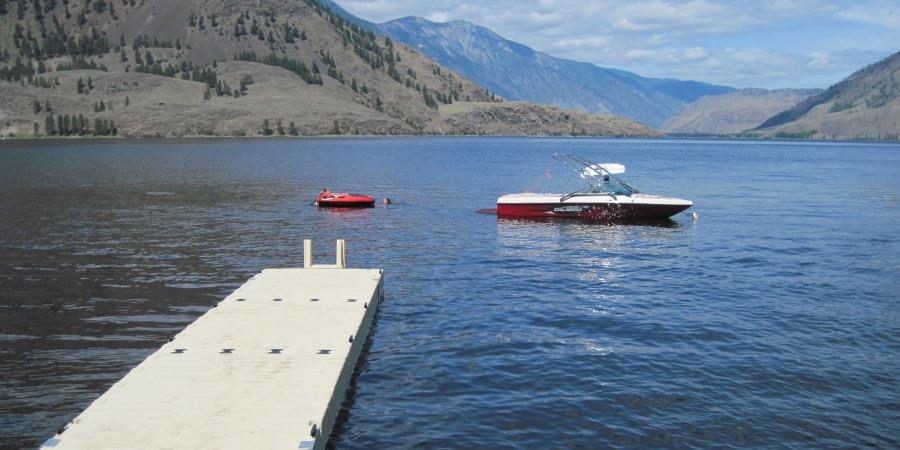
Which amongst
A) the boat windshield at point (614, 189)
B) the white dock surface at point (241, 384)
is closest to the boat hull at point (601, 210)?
the boat windshield at point (614, 189)

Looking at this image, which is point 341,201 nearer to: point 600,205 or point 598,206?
point 598,206

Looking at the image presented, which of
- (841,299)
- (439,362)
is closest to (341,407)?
(439,362)

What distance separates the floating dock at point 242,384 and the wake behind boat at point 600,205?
1021 inches

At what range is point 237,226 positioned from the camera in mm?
42188

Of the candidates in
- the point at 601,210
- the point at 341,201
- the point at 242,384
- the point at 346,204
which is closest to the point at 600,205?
the point at 601,210

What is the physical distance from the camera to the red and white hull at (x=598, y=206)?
1764 inches

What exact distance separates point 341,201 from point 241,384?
124 feet

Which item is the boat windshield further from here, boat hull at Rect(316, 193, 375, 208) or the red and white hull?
boat hull at Rect(316, 193, 375, 208)

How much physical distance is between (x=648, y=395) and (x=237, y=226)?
100 feet

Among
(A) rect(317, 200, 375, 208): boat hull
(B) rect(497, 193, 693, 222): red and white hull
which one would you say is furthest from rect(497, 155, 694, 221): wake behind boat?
(A) rect(317, 200, 375, 208): boat hull

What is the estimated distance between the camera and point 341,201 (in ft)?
169

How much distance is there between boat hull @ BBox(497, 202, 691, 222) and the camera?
44938 millimetres

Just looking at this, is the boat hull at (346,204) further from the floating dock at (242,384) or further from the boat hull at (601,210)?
the floating dock at (242,384)

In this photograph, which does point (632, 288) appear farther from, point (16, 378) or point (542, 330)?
point (16, 378)
